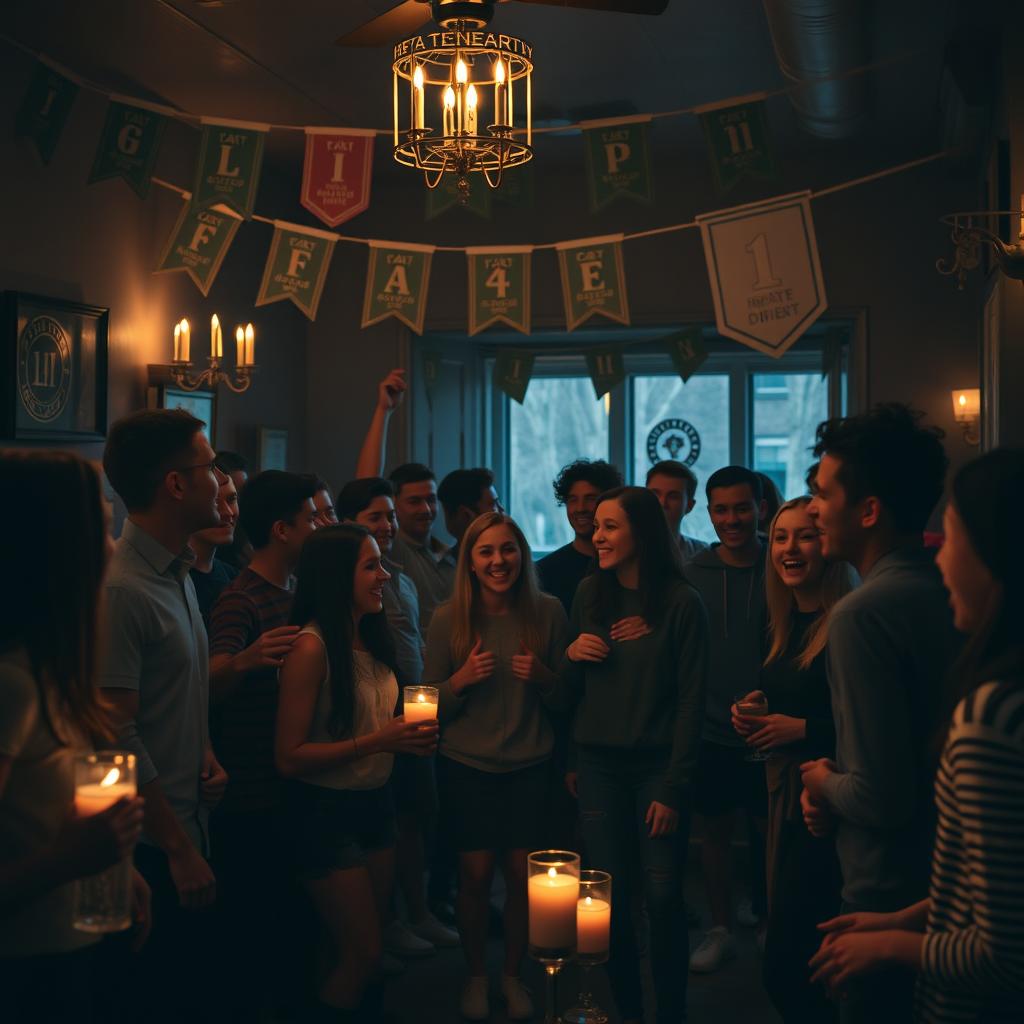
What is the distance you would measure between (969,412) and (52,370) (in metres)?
4.34

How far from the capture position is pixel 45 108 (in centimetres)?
390

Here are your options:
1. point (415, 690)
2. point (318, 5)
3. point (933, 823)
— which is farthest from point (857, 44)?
point (933, 823)

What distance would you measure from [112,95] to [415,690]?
2.54 m

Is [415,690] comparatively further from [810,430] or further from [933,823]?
[810,430]

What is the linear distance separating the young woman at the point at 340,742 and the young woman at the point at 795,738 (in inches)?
31.5

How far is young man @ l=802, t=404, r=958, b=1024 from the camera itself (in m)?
1.89

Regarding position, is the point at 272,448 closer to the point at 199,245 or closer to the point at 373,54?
the point at 199,245

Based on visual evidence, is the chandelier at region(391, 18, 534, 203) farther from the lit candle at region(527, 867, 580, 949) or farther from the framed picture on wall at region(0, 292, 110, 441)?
the framed picture on wall at region(0, 292, 110, 441)

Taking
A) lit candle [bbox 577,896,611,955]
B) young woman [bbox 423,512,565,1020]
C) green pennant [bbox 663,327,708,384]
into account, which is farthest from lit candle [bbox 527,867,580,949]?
green pennant [bbox 663,327,708,384]

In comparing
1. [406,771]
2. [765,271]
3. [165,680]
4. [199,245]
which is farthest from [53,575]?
[765,271]

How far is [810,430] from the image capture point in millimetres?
8430

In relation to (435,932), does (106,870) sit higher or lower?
higher

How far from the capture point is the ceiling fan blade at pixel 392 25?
3.02 m

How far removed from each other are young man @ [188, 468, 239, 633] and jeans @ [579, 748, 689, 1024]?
3.82ft
